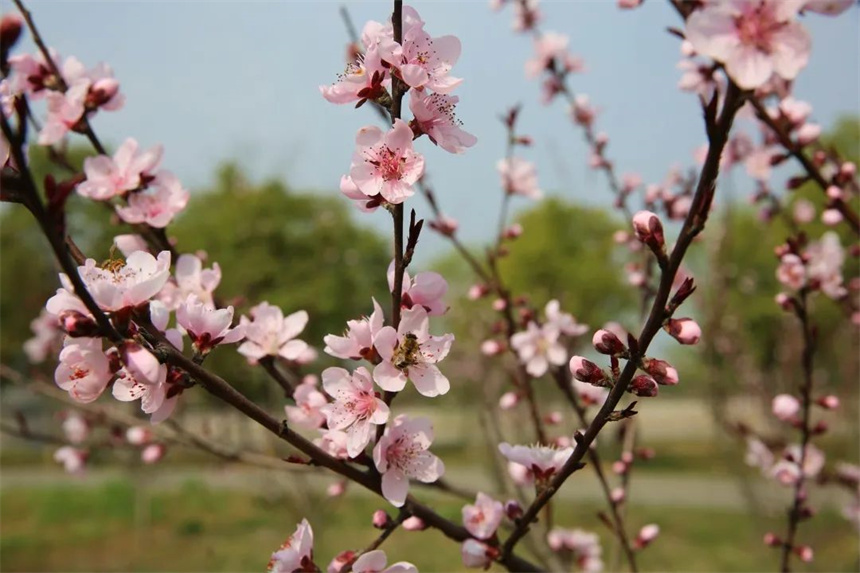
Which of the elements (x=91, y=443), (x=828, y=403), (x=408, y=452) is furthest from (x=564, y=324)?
(x=91, y=443)

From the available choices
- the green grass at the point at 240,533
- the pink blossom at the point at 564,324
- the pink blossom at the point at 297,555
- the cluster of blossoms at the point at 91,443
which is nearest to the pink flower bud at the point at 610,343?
the pink blossom at the point at 297,555

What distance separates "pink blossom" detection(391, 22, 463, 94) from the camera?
97cm

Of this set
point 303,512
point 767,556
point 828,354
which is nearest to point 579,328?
point 303,512

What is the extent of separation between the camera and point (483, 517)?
48.5 inches

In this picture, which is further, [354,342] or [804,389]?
[804,389]

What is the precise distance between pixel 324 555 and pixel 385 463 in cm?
532

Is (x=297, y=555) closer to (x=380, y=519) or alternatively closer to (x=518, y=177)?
(x=380, y=519)

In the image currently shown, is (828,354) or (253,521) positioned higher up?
(828,354)

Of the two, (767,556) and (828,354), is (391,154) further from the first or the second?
(828,354)

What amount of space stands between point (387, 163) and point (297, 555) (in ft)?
1.99

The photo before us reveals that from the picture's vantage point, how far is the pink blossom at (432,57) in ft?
3.19

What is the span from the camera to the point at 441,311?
Answer: 3.60 feet

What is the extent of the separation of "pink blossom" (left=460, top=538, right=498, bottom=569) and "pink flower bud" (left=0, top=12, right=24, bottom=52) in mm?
1025

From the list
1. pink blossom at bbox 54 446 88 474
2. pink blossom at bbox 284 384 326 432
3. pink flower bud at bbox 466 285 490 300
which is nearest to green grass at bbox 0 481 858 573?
pink blossom at bbox 54 446 88 474
